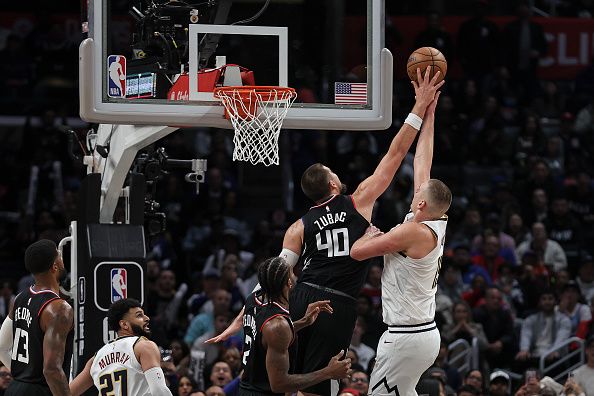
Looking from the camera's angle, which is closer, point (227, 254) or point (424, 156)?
point (424, 156)

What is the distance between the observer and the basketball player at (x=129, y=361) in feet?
30.9

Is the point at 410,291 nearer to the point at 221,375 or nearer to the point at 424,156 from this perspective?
the point at 424,156

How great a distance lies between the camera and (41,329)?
9.82 metres

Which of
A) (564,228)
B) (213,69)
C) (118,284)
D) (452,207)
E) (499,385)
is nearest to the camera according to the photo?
(213,69)

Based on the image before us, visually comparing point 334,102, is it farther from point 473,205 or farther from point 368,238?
point 473,205

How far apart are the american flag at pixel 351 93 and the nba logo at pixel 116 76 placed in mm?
1591

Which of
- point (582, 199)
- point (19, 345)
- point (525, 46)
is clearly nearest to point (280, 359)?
point (19, 345)

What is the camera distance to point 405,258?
9234 mm

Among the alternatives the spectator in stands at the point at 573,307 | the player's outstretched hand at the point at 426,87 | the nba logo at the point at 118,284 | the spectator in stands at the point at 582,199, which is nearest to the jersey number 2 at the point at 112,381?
the nba logo at the point at 118,284

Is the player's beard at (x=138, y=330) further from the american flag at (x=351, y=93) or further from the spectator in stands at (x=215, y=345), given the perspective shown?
the spectator in stands at (x=215, y=345)

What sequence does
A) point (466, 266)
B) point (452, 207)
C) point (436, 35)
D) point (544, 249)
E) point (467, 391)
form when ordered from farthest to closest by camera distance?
1. point (436, 35)
2. point (452, 207)
3. point (544, 249)
4. point (466, 266)
5. point (467, 391)

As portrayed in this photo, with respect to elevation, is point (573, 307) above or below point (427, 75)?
below

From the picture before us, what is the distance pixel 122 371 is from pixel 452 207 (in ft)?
33.0

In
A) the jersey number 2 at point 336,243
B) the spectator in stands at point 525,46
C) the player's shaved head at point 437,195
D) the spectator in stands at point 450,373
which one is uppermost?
the spectator in stands at point 525,46
